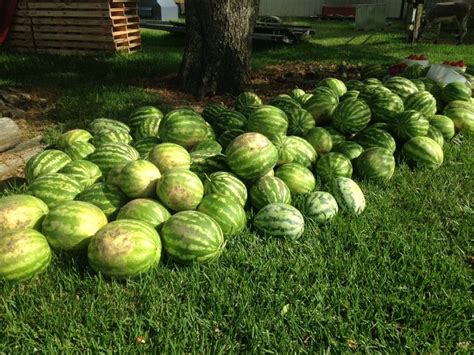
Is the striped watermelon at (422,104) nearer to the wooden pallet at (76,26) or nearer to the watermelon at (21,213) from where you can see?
the watermelon at (21,213)

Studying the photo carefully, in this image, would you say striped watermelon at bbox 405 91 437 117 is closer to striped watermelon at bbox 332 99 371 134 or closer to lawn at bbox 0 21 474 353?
striped watermelon at bbox 332 99 371 134

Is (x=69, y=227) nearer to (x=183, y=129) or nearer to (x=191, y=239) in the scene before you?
(x=191, y=239)

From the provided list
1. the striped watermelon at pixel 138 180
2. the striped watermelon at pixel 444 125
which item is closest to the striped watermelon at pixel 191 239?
the striped watermelon at pixel 138 180

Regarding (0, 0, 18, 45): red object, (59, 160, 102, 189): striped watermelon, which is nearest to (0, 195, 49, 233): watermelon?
(59, 160, 102, 189): striped watermelon

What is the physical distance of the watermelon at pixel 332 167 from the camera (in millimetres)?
3959

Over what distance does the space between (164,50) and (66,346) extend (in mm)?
10652

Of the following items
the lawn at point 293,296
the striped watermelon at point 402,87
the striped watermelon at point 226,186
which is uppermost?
the striped watermelon at point 402,87

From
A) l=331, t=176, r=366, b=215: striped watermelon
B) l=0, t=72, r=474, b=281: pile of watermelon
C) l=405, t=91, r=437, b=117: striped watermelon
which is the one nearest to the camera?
l=0, t=72, r=474, b=281: pile of watermelon

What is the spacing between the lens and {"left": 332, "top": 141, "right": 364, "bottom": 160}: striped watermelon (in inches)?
168

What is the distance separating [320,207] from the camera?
3.43 meters

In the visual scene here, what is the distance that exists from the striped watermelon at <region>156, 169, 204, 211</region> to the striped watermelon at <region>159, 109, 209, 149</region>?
0.89 m

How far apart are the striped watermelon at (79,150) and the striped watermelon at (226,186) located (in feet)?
4.17

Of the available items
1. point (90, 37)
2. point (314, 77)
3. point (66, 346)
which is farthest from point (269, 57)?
point (66, 346)

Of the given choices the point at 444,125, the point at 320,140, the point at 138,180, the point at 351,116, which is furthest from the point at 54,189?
the point at 444,125
